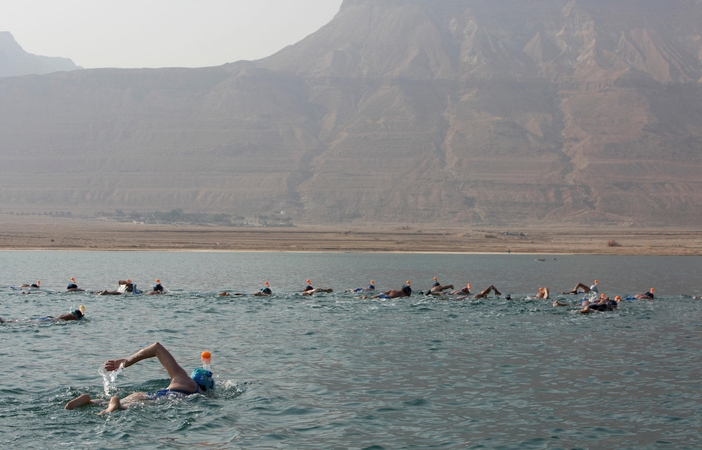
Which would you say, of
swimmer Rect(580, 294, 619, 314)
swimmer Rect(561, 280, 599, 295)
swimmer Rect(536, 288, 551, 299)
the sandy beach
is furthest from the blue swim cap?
the sandy beach

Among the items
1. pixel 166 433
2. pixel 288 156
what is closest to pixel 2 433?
pixel 166 433

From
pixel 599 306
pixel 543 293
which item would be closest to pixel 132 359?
pixel 599 306

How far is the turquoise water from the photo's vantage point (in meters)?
13.9

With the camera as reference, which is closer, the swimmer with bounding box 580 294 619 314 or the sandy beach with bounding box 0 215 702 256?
the swimmer with bounding box 580 294 619 314

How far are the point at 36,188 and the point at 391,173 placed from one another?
290 ft

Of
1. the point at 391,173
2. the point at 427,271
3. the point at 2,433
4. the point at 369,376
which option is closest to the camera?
the point at 2,433

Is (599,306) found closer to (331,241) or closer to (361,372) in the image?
(361,372)

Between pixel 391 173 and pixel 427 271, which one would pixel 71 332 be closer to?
pixel 427 271

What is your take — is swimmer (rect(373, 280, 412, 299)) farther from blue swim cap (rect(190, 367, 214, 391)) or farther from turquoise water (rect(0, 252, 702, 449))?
blue swim cap (rect(190, 367, 214, 391))

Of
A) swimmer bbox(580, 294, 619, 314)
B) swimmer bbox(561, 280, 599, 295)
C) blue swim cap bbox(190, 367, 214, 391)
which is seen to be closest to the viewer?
blue swim cap bbox(190, 367, 214, 391)

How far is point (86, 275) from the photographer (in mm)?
51000

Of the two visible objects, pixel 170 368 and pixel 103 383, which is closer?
pixel 170 368

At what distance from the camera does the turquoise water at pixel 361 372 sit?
13.9 m

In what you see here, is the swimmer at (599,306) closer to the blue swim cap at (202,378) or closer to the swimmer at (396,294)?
the swimmer at (396,294)
